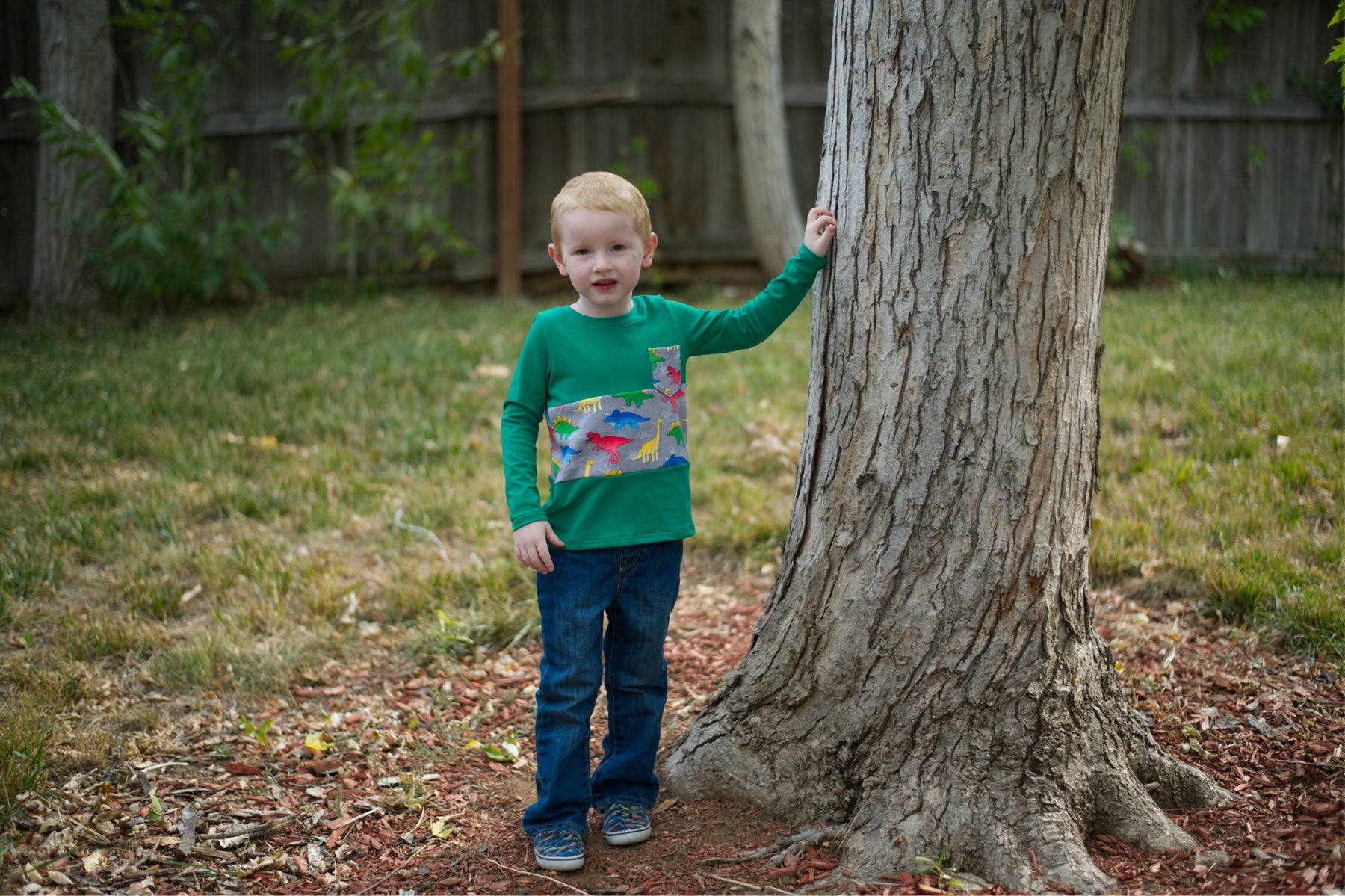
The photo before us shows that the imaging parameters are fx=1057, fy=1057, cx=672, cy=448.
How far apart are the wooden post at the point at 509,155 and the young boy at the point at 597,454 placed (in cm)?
645

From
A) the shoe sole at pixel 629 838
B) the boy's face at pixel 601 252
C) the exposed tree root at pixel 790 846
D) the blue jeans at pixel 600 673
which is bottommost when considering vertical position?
the shoe sole at pixel 629 838

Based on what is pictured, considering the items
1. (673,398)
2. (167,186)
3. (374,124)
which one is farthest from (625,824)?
(167,186)

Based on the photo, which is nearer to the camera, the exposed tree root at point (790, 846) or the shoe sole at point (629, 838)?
the exposed tree root at point (790, 846)

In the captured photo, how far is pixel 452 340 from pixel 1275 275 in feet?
22.6

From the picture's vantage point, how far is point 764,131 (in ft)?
28.0

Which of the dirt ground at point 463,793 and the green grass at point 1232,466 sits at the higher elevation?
the green grass at point 1232,466

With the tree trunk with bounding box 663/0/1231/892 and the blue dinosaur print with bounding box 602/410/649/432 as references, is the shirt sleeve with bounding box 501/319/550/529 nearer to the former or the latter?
the blue dinosaur print with bounding box 602/410/649/432

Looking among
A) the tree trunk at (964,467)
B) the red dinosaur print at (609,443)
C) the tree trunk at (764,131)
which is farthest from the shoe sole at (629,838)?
the tree trunk at (764,131)

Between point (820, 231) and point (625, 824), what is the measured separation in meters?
1.49

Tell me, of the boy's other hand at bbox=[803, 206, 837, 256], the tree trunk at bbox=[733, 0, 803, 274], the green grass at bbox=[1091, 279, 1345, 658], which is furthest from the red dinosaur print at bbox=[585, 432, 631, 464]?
the tree trunk at bbox=[733, 0, 803, 274]

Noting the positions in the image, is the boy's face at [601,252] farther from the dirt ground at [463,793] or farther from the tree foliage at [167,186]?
the tree foliage at [167,186]

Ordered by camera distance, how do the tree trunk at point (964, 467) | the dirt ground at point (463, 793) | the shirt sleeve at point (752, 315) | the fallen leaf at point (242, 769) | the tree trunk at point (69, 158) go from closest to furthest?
the tree trunk at point (964, 467), the dirt ground at point (463, 793), the shirt sleeve at point (752, 315), the fallen leaf at point (242, 769), the tree trunk at point (69, 158)

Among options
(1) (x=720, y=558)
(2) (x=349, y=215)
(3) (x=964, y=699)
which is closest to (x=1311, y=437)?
(1) (x=720, y=558)

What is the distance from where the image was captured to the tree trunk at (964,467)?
2.22 m
